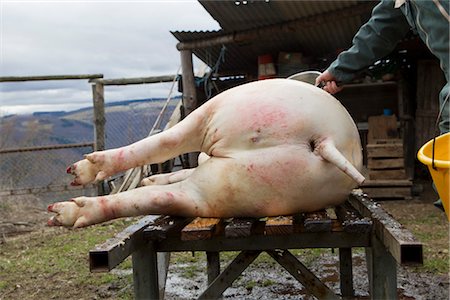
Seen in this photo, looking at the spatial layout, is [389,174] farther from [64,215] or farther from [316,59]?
[64,215]

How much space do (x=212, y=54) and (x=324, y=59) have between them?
61.1 inches

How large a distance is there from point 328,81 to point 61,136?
16.6ft

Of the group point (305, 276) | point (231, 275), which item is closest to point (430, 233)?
point (305, 276)

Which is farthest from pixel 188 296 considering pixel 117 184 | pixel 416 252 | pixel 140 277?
pixel 117 184

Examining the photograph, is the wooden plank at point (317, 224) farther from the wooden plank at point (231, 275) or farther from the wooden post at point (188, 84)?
the wooden post at point (188, 84)

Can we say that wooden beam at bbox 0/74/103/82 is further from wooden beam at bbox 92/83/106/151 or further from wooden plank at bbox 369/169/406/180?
wooden plank at bbox 369/169/406/180

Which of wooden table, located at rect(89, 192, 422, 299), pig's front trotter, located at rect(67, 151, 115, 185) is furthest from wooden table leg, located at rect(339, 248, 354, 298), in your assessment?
pig's front trotter, located at rect(67, 151, 115, 185)

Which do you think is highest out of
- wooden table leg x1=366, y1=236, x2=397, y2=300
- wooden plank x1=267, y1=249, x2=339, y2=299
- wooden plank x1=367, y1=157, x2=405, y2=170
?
Result: wooden table leg x1=366, y1=236, x2=397, y2=300

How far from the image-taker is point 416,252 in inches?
69.8

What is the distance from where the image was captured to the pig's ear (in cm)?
206

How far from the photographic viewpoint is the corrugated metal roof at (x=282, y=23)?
5.72 meters

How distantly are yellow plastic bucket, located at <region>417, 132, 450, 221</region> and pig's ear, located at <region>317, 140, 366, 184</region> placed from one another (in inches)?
10.5

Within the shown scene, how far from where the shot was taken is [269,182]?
2150 millimetres

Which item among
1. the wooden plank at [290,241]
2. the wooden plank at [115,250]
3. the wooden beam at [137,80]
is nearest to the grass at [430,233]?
the wooden plank at [290,241]
